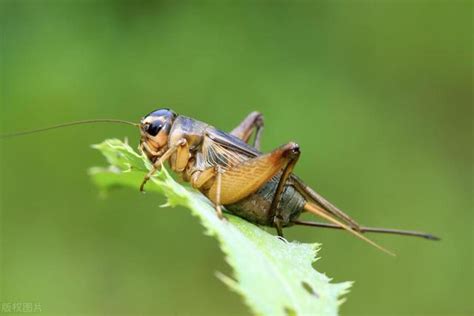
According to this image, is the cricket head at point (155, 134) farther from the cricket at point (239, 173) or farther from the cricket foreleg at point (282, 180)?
the cricket foreleg at point (282, 180)

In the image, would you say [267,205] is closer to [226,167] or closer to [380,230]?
[226,167]

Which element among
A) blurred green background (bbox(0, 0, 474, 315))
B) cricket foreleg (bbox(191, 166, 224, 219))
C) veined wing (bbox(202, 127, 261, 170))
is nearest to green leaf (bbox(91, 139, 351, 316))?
cricket foreleg (bbox(191, 166, 224, 219))

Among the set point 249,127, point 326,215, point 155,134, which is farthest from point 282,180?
point 249,127

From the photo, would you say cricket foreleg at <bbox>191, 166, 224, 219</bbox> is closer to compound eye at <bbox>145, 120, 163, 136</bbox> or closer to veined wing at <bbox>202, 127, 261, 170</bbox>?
veined wing at <bbox>202, 127, 261, 170</bbox>

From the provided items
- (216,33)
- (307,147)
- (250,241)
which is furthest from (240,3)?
(250,241)

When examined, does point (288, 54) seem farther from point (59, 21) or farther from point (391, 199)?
point (59, 21)

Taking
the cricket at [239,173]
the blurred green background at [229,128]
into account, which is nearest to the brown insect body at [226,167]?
the cricket at [239,173]

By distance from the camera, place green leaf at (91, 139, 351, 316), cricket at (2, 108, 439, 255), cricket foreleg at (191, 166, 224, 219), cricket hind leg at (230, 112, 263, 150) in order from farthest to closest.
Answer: cricket hind leg at (230, 112, 263, 150)
cricket foreleg at (191, 166, 224, 219)
cricket at (2, 108, 439, 255)
green leaf at (91, 139, 351, 316)
